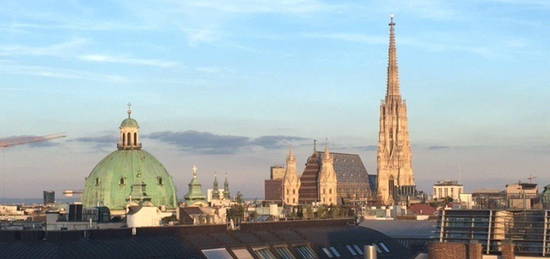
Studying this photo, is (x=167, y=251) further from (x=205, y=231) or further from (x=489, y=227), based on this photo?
(x=489, y=227)

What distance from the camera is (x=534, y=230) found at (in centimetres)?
6675

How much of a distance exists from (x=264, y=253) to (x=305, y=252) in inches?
189

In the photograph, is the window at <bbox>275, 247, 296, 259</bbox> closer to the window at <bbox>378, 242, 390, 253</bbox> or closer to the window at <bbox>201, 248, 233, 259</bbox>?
the window at <bbox>201, 248, 233, 259</bbox>

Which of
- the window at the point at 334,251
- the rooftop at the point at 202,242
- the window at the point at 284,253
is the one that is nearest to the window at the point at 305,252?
the rooftop at the point at 202,242

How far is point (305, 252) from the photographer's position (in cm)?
9556

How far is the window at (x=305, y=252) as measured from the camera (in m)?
94.4

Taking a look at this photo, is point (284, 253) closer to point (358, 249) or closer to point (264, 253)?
point (264, 253)

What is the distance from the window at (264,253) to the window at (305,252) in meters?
3.31

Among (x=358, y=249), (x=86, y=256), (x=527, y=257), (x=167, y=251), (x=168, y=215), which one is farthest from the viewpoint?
(x=168, y=215)

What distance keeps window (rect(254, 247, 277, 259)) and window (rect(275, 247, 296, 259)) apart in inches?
42.0

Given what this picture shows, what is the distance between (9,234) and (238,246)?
59.6 feet

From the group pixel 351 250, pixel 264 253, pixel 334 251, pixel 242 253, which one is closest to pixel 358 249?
pixel 351 250

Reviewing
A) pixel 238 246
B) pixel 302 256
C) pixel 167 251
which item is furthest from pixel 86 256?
pixel 302 256

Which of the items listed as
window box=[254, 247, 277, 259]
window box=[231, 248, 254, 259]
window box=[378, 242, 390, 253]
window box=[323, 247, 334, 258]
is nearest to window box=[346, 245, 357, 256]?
window box=[323, 247, 334, 258]
